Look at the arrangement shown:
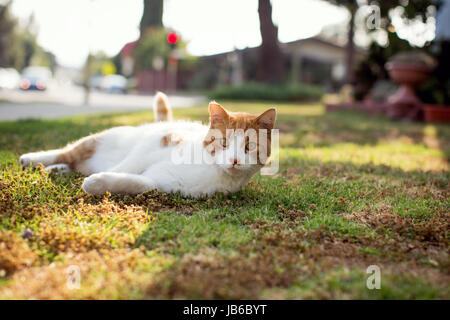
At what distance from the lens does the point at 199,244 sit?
228cm

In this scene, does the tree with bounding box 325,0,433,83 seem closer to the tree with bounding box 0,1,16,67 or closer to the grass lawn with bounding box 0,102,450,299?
the grass lawn with bounding box 0,102,450,299

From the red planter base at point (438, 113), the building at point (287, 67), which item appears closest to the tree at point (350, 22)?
the red planter base at point (438, 113)

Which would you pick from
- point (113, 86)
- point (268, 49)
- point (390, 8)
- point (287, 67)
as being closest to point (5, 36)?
point (113, 86)

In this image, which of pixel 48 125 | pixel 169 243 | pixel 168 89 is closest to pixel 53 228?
pixel 169 243

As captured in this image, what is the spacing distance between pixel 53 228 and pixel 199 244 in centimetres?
87

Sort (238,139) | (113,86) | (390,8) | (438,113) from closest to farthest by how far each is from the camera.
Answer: (238,139) < (438,113) < (390,8) < (113,86)

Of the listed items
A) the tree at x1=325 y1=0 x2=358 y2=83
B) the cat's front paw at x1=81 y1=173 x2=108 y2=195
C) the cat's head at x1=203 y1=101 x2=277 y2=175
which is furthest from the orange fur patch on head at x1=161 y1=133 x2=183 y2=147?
the tree at x1=325 y1=0 x2=358 y2=83

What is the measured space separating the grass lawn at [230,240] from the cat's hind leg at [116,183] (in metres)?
0.07

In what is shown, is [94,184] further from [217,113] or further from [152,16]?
[152,16]

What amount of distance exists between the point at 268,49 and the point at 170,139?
55.9ft

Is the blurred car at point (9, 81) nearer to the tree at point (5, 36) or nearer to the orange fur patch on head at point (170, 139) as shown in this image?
the tree at point (5, 36)

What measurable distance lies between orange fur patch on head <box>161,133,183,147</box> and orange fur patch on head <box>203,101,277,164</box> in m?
0.36

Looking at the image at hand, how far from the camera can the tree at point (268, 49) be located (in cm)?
1808

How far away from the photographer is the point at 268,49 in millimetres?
19266
